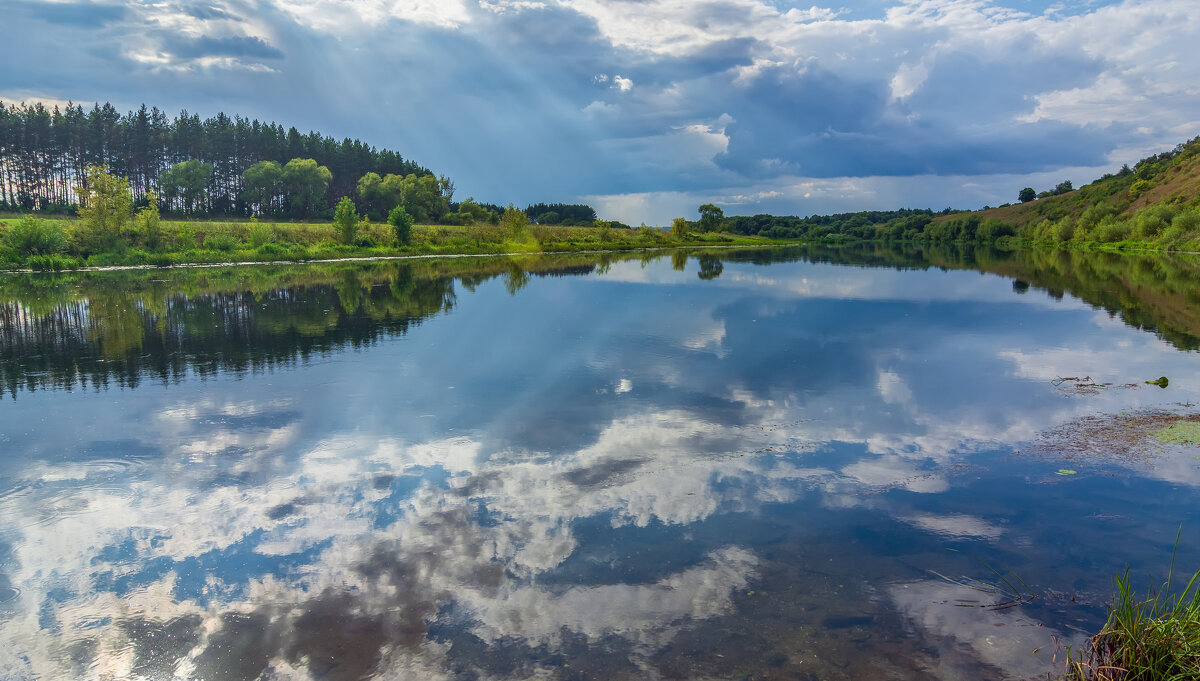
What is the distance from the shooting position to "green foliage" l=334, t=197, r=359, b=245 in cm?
6031

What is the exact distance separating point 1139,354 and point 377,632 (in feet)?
60.8

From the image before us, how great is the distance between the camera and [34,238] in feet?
143

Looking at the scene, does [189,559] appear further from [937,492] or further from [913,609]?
[937,492]

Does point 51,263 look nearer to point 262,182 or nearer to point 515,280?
point 515,280

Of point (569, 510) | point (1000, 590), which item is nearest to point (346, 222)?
point (569, 510)

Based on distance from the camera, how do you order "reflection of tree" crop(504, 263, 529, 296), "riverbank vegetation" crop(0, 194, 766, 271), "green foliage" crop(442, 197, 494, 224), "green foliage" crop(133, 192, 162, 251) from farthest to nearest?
"green foliage" crop(442, 197, 494, 224), "green foliage" crop(133, 192, 162, 251), "riverbank vegetation" crop(0, 194, 766, 271), "reflection of tree" crop(504, 263, 529, 296)

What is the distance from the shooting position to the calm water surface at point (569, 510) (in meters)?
4.88

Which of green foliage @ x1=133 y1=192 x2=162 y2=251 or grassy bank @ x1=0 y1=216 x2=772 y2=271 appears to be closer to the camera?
grassy bank @ x1=0 y1=216 x2=772 y2=271

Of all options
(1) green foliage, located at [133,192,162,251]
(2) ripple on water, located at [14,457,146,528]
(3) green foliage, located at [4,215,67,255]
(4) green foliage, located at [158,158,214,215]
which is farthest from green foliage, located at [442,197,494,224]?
(2) ripple on water, located at [14,457,146,528]

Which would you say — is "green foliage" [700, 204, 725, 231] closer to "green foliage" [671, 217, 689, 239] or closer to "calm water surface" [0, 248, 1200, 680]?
"green foliage" [671, 217, 689, 239]

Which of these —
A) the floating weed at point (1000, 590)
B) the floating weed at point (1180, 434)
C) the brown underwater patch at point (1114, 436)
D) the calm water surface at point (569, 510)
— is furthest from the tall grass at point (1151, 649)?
the floating weed at point (1180, 434)

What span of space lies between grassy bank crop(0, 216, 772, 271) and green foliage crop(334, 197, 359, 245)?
2.43ft

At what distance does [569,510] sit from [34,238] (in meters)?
53.0

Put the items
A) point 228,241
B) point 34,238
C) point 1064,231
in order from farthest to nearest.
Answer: point 1064,231 → point 228,241 → point 34,238
